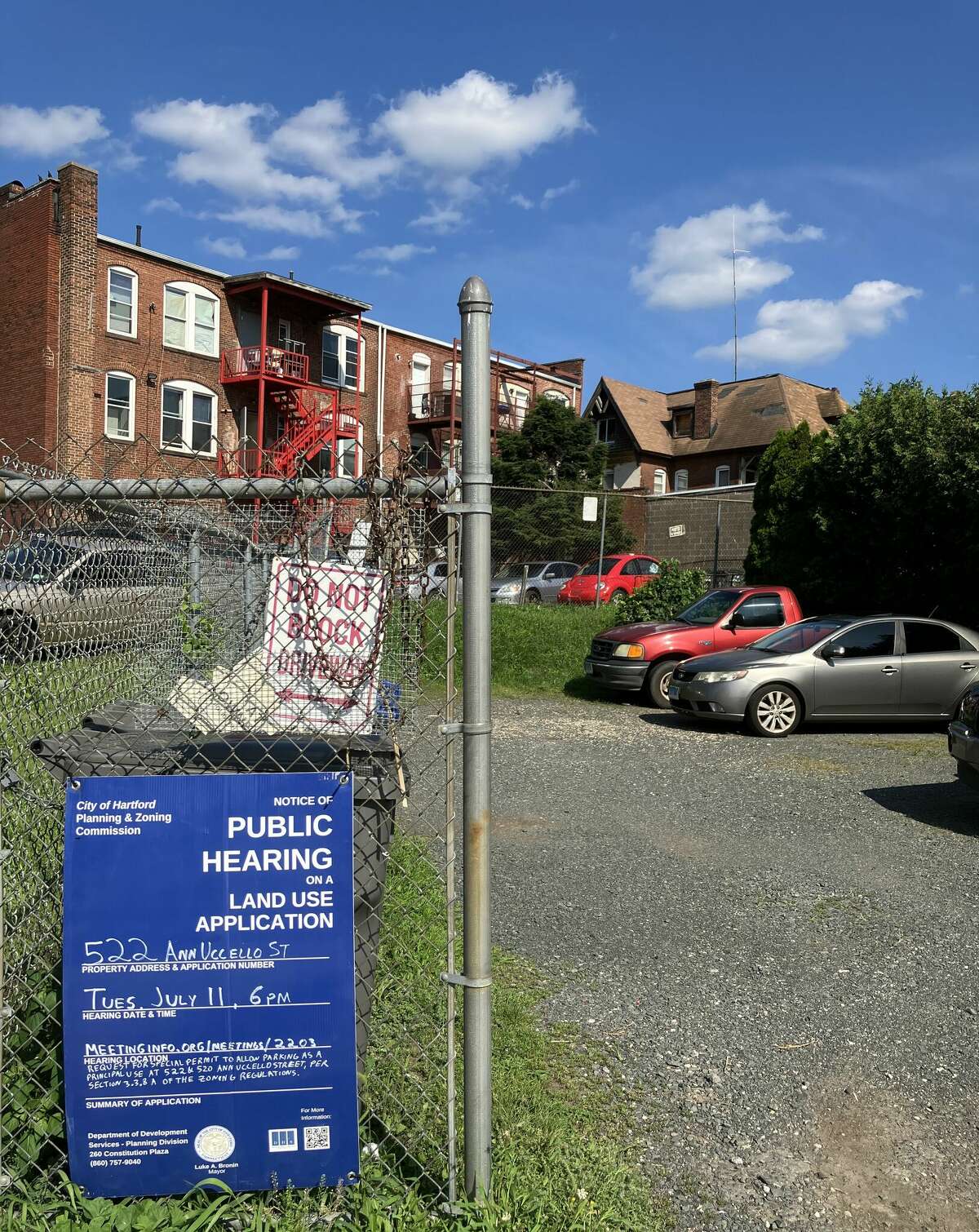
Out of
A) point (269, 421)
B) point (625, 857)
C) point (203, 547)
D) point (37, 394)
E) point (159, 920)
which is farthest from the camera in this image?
point (269, 421)

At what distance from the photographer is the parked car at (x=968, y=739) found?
299 inches

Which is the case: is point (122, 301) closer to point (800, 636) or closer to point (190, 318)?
point (190, 318)

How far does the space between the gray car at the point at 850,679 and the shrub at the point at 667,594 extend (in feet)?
13.5

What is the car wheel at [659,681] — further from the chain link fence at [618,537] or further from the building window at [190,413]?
the building window at [190,413]

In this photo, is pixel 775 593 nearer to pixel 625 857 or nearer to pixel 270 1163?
pixel 625 857

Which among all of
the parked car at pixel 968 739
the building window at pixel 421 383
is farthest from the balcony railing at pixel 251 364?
the parked car at pixel 968 739

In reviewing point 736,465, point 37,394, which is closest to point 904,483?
point 37,394

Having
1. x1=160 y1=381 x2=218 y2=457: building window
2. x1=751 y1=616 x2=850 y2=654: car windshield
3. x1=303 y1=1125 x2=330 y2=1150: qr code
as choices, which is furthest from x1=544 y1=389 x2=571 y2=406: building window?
x1=303 y1=1125 x2=330 y2=1150: qr code

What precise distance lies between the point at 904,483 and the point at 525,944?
41.0ft

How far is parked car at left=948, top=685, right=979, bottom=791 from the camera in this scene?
24.9 ft

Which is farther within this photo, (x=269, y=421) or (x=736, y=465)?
(x=736, y=465)

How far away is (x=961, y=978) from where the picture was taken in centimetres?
490

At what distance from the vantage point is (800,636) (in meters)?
12.7

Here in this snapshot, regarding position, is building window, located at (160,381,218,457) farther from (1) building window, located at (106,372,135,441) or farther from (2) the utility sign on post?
(2) the utility sign on post
